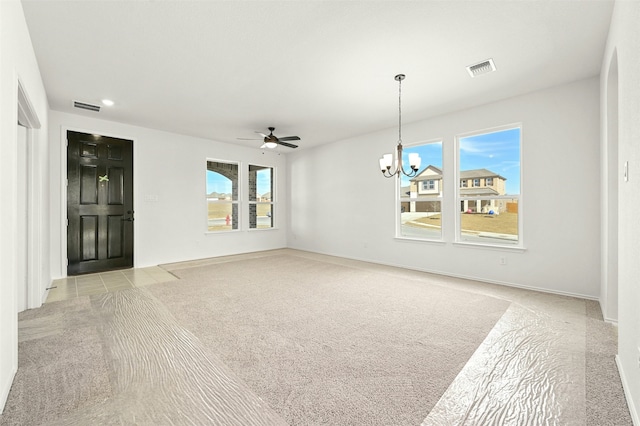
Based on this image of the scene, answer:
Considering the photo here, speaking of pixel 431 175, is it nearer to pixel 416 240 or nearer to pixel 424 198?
pixel 424 198

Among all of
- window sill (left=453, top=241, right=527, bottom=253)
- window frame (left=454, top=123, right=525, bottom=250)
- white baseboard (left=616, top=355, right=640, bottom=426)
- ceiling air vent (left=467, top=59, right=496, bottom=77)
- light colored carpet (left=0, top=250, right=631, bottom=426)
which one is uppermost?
ceiling air vent (left=467, top=59, right=496, bottom=77)

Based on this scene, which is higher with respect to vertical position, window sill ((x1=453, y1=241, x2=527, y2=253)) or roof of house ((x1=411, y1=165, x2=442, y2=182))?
roof of house ((x1=411, y1=165, x2=442, y2=182))

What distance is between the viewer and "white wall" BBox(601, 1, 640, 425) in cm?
149

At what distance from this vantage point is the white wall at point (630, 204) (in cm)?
149

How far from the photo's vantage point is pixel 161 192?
18.7ft

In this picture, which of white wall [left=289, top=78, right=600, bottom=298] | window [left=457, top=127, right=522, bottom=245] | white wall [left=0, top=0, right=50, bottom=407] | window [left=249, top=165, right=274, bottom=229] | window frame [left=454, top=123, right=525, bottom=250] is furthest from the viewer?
window [left=249, top=165, right=274, bottom=229]

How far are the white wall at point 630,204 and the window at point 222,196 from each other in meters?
6.52

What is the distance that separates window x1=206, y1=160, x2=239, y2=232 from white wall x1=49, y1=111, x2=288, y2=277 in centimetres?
20

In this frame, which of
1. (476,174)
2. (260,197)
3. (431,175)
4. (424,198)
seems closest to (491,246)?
(476,174)

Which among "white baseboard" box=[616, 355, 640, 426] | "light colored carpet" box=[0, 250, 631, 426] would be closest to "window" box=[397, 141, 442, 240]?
"light colored carpet" box=[0, 250, 631, 426]

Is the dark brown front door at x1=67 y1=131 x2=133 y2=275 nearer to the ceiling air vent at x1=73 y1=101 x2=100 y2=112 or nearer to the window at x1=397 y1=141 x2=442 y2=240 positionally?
the ceiling air vent at x1=73 y1=101 x2=100 y2=112

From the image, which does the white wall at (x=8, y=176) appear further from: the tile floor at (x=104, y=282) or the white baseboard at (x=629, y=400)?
the white baseboard at (x=629, y=400)

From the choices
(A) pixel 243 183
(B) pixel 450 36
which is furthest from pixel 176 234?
(B) pixel 450 36

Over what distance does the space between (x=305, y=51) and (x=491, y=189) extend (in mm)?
3437
